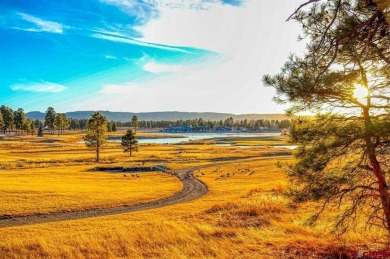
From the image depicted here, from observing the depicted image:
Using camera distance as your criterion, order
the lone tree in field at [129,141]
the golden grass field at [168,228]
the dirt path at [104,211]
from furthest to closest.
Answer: the lone tree in field at [129,141], the dirt path at [104,211], the golden grass field at [168,228]

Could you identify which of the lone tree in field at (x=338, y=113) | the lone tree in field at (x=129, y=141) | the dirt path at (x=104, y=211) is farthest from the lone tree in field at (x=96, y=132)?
the lone tree in field at (x=338, y=113)

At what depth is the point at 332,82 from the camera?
32.9 ft

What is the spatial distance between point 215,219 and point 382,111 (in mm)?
12930

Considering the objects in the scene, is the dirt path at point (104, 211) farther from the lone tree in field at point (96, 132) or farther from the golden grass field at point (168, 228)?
the lone tree in field at point (96, 132)

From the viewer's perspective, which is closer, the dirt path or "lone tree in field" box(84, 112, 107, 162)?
the dirt path

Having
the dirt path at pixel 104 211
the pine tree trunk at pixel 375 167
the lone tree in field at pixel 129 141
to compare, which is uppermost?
the pine tree trunk at pixel 375 167

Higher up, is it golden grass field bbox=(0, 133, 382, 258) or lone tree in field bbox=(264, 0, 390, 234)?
lone tree in field bbox=(264, 0, 390, 234)

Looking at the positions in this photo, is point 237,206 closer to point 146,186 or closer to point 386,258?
point 386,258

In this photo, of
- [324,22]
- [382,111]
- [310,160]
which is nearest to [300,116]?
[310,160]

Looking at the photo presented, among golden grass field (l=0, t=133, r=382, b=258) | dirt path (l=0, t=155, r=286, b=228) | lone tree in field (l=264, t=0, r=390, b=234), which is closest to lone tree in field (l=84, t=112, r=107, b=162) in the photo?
golden grass field (l=0, t=133, r=382, b=258)

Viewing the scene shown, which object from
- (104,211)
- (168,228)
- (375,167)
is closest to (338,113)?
(375,167)

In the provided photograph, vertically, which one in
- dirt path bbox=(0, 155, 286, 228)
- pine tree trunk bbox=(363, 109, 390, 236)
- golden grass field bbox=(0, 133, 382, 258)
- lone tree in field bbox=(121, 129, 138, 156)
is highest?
pine tree trunk bbox=(363, 109, 390, 236)

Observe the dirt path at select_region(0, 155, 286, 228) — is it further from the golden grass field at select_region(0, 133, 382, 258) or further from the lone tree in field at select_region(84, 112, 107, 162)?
the lone tree in field at select_region(84, 112, 107, 162)

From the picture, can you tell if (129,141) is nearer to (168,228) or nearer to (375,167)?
(168,228)
